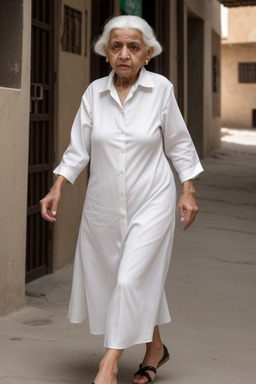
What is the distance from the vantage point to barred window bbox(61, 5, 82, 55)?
6.68 meters

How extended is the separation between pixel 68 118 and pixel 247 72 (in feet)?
76.4

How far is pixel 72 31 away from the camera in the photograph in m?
6.83

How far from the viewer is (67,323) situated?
4965 mm

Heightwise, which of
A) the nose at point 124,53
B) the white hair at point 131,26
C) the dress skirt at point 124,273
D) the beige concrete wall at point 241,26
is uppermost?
the beige concrete wall at point 241,26

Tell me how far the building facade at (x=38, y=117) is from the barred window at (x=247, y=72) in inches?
844

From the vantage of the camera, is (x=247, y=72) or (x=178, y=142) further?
(x=247, y=72)

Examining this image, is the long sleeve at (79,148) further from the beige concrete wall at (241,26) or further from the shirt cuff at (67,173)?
the beige concrete wall at (241,26)

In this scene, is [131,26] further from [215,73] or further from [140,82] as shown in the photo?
[215,73]

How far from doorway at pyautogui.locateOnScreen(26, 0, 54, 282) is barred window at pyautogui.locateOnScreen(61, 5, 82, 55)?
30cm

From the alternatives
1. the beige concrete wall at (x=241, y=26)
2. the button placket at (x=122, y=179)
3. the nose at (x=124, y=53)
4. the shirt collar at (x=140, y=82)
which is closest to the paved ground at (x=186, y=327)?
the button placket at (x=122, y=179)

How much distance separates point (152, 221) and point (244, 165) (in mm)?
11935

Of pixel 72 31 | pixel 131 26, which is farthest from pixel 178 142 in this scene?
pixel 72 31

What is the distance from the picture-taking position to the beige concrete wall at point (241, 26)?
27484mm

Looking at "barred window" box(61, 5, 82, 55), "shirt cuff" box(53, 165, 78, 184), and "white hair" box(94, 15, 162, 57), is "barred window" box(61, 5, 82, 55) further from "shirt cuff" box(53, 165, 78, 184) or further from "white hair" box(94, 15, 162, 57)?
"shirt cuff" box(53, 165, 78, 184)
